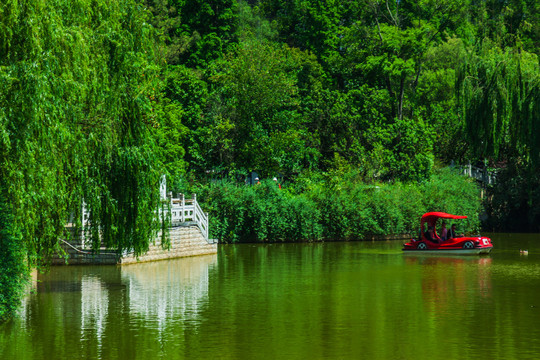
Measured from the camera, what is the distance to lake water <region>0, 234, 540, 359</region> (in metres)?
16.6

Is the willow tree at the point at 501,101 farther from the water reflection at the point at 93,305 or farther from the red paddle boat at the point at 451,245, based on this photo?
the water reflection at the point at 93,305

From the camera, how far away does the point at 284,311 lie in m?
21.7

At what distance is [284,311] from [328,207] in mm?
26843

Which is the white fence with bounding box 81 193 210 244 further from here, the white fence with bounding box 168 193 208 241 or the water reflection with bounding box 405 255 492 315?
the water reflection with bounding box 405 255 492 315

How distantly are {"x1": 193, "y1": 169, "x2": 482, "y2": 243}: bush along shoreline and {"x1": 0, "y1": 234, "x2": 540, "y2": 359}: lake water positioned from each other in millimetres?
10638

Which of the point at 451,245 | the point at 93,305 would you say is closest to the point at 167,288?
the point at 93,305

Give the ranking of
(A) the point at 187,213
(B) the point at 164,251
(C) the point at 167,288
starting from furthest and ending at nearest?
(A) the point at 187,213, (B) the point at 164,251, (C) the point at 167,288

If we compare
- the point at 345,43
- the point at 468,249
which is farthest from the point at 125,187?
the point at 345,43

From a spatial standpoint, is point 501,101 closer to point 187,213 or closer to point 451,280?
point 187,213

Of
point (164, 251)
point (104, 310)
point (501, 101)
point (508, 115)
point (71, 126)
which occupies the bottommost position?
point (104, 310)

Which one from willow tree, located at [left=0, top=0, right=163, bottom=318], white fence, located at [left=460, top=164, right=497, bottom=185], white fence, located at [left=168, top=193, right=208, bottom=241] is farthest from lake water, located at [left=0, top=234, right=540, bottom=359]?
white fence, located at [left=460, top=164, right=497, bottom=185]

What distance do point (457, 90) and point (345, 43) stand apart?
42.8ft

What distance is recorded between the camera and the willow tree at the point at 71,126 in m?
17.4

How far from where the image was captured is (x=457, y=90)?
170 ft
